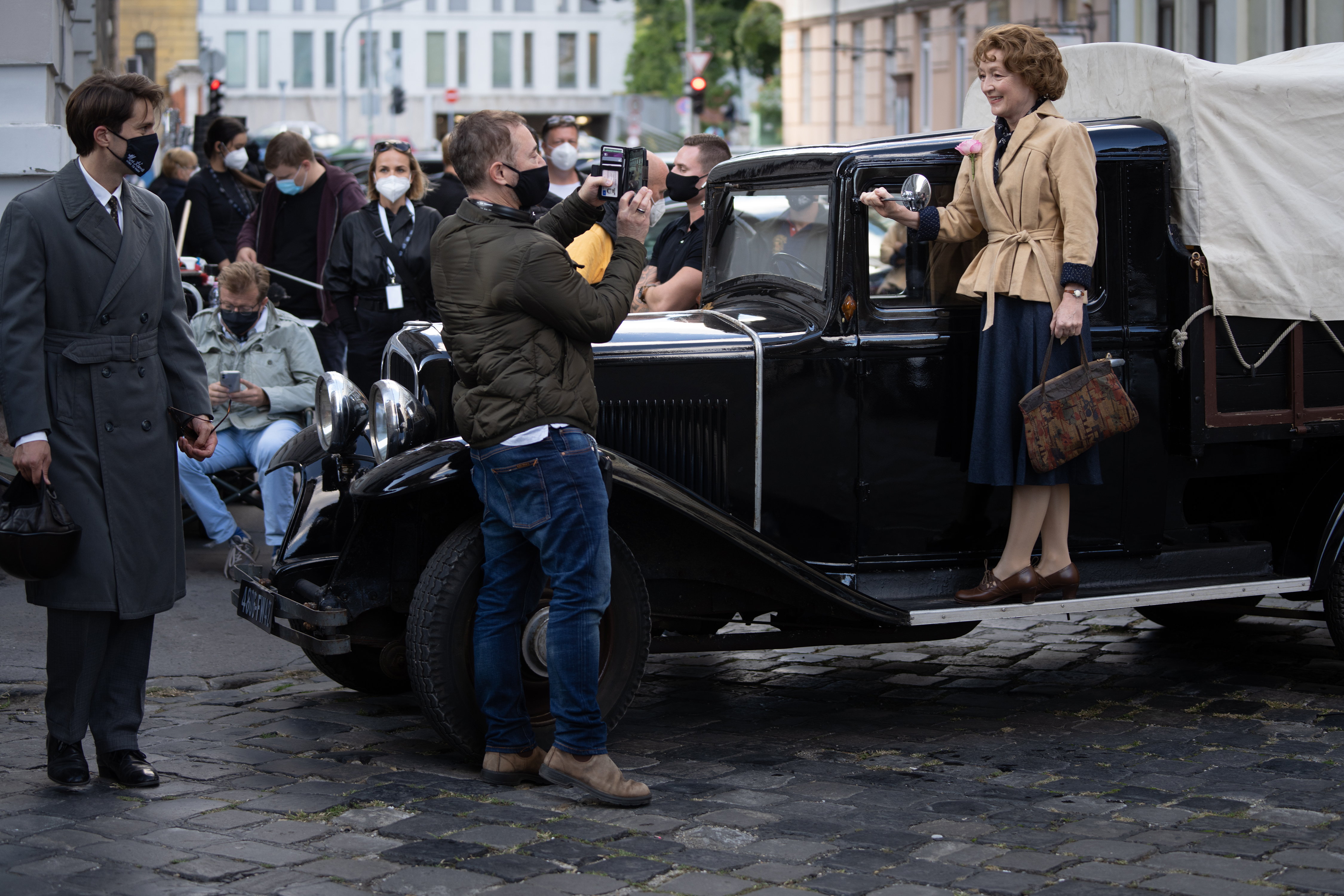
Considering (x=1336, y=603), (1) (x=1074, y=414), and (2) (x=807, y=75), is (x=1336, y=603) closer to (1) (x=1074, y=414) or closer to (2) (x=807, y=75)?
(1) (x=1074, y=414)

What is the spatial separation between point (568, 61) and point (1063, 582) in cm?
7279

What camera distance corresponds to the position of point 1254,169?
5.84 m

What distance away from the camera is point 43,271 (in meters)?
4.66

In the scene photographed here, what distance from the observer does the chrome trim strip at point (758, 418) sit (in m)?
5.46

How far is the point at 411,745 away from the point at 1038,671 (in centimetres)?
266

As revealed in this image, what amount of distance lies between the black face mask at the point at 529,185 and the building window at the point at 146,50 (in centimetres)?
2689

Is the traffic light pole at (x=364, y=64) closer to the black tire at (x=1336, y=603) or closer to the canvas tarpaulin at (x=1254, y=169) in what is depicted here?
the canvas tarpaulin at (x=1254, y=169)

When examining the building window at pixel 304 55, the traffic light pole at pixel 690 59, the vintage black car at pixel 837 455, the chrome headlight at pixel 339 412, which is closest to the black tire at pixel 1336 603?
the vintage black car at pixel 837 455

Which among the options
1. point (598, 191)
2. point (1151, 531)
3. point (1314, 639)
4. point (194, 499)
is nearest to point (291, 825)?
point (598, 191)

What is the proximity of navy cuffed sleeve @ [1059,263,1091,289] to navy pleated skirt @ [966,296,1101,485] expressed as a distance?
0.13 meters

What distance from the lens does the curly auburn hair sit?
17.8 feet

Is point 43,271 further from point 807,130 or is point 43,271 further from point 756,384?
point 807,130

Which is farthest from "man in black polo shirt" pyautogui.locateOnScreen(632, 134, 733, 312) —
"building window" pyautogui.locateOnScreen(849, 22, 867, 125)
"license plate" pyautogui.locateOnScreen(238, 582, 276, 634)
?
"building window" pyautogui.locateOnScreen(849, 22, 867, 125)

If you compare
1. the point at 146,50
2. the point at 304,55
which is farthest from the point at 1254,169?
the point at 304,55
